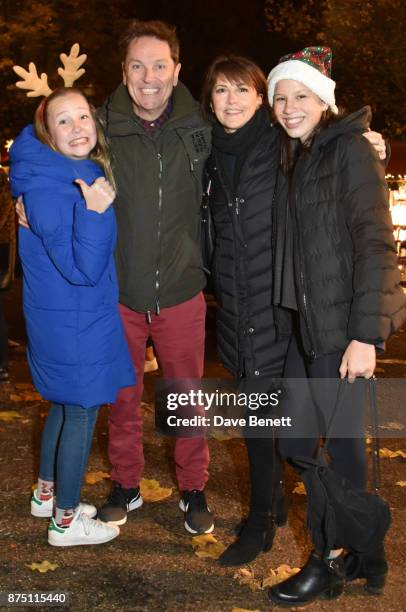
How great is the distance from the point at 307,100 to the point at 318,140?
22cm

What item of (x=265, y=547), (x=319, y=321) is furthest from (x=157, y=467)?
(x=319, y=321)

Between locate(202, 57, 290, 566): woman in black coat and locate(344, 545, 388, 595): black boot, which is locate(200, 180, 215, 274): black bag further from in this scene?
locate(344, 545, 388, 595): black boot

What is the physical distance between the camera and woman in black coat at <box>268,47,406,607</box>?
3.37 metres

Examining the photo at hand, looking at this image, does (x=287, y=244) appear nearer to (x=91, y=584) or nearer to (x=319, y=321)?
(x=319, y=321)

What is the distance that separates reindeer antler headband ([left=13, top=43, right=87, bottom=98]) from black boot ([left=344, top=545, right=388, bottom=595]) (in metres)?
2.50

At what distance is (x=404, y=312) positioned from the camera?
3.49 m

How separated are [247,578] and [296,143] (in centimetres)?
184

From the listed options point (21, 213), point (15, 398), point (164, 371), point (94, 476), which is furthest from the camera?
point (15, 398)

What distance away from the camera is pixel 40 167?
12.4 ft

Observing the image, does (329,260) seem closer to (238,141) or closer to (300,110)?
(300,110)

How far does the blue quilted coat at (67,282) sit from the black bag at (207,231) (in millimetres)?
460

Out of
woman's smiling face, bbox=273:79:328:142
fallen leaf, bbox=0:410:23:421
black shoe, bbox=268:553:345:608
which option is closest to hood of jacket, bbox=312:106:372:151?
woman's smiling face, bbox=273:79:328:142

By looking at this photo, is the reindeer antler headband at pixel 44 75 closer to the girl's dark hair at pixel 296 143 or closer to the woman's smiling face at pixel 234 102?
the woman's smiling face at pixel 234 102

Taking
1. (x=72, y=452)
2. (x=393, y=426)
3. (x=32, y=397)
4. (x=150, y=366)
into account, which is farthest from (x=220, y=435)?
(x=150, y=366)
